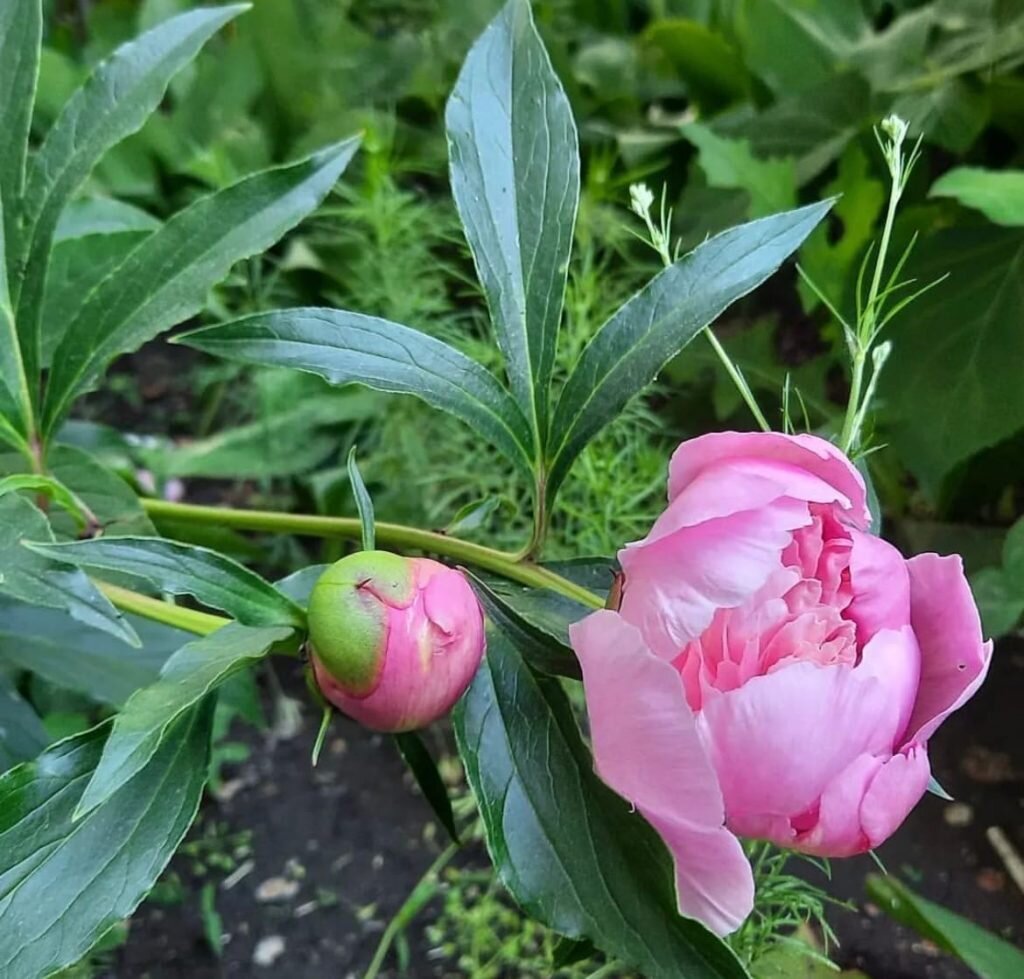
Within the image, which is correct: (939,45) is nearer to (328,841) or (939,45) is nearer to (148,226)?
(148,226)

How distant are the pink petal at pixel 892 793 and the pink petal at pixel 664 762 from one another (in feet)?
0.10

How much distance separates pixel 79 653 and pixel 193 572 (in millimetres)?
282

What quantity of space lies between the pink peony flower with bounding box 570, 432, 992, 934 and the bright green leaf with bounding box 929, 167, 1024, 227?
0.31 m

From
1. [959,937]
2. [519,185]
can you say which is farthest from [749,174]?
[959,937]

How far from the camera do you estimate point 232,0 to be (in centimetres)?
98

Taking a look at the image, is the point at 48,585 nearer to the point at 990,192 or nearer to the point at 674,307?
the point at 674,307

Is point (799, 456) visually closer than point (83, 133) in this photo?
Yes

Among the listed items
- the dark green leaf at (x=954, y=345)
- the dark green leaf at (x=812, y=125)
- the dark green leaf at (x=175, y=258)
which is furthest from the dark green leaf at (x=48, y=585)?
the dark green leaf at (x=812, y=125)

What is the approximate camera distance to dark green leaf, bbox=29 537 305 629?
1.05 ft

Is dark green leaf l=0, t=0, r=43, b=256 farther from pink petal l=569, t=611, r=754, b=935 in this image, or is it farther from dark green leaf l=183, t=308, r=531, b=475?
pink petal l=569, t=611, r=754, b=935

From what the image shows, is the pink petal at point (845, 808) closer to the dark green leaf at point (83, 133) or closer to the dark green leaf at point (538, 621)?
the dark green leaf at point (538, 621)

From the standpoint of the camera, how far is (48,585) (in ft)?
1.18

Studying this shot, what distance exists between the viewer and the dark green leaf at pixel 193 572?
32 centimetres

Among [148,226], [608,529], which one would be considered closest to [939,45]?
[608,529]
